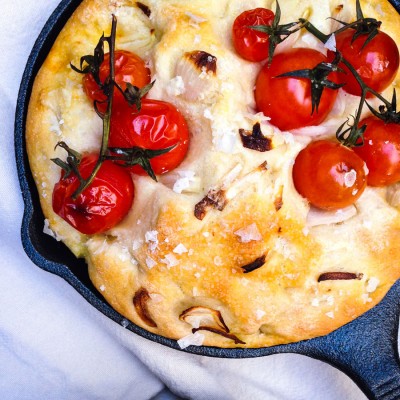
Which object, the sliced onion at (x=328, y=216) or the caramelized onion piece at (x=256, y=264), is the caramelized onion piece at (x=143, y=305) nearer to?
the caramelized onion piece at (x=256, y=264)

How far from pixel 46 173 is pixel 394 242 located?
1146 millimetres

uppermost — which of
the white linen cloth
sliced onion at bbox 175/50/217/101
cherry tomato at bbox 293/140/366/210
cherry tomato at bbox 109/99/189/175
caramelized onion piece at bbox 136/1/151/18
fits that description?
caramelized onion piece at bbox 136/1/151/18

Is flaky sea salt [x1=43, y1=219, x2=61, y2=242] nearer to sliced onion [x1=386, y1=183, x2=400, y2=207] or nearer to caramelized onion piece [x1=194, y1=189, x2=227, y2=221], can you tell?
caramelized onion piece [x1=194, y1=189, x2=227, y2=221]

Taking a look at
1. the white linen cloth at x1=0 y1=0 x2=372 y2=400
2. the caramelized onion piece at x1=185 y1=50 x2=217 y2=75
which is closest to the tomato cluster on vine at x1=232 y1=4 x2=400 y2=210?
the caramelized onion piece at x1=185 y1=50 x2=217 y2=75

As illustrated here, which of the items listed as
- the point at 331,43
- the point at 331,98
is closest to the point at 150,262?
the point at 331,98

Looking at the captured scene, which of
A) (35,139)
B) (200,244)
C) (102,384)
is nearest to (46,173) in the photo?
(35,139)

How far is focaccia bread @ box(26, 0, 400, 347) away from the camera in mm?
1736

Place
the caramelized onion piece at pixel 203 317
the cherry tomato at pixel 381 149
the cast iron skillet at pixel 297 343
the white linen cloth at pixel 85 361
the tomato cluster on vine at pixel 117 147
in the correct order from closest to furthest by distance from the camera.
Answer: the tomato cluster on vine at pixel 117 147
the cherry tomato at pixel 381 149
the caramelized onion piece at pixel 203 317
the cast iron skillet at pixel 297 343
the white linen cloth at pixel 85 361

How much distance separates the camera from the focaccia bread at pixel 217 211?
174 cm

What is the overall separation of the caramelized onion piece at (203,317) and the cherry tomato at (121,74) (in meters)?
0.68

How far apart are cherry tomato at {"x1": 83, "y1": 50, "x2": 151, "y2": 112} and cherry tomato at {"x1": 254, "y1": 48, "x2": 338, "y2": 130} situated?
0.35 meters

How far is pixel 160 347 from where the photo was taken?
2.44 meters

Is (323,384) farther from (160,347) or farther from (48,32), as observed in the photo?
(48,32)

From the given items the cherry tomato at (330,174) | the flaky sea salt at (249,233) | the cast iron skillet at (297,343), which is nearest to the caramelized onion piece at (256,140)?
the cherry tomato at (330,174)
